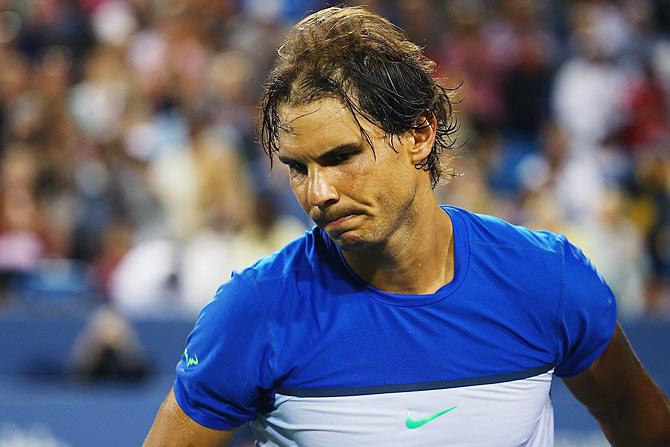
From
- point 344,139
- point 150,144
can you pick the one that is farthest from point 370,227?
point 150,144

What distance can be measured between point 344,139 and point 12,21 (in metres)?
7.63

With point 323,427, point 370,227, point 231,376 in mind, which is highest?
point 370,227

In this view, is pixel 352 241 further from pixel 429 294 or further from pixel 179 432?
pixel 179 432

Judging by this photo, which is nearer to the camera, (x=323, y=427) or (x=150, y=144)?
(x=323, y=427)

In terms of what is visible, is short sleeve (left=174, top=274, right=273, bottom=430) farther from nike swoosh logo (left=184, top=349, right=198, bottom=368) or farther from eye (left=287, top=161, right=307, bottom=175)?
eye (left=287, top=161, right=307, bottom=175)

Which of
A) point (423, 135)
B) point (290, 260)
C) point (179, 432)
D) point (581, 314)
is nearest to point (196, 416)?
point (179, 432)

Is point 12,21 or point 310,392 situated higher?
point 12,21

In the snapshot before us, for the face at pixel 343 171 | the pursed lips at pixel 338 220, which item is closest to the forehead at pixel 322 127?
the face at pixel 343 171

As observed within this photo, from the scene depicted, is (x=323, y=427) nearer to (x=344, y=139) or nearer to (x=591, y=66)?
(x=344, y=139)

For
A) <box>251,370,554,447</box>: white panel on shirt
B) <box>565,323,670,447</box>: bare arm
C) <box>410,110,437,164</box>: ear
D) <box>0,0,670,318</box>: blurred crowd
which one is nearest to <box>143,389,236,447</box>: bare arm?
<box>251,370,554,447</box>: white panel on shirt

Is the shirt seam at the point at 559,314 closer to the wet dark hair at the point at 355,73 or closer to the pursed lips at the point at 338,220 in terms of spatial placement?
the wet dark hair at the point at 355,73

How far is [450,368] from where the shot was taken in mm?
2209

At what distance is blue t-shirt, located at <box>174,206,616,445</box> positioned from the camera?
2.15 m

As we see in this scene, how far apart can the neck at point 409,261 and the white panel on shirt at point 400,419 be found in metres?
0.23
